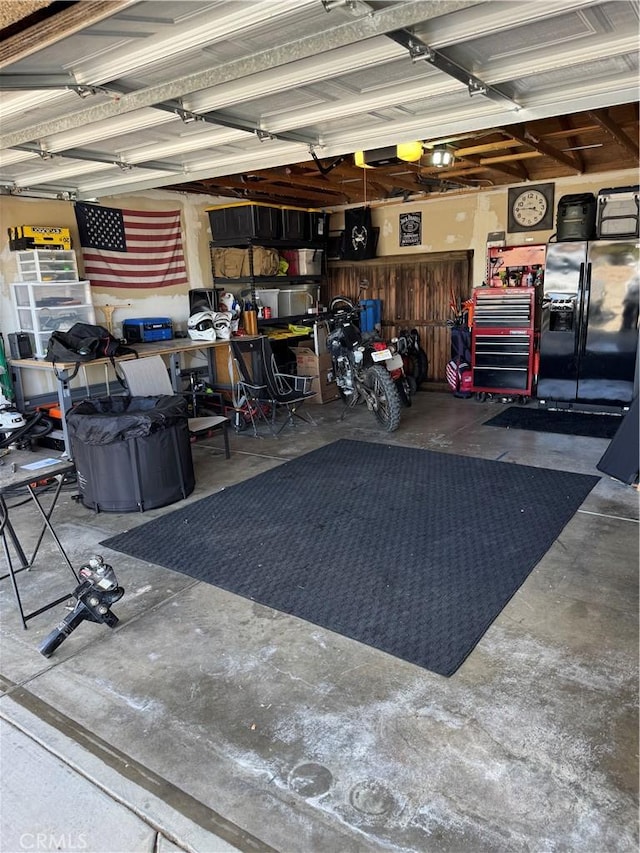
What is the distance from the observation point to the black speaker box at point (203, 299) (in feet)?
22.4

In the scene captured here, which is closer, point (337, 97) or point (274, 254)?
point (337, 97)

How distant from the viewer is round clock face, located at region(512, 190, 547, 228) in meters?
6.97

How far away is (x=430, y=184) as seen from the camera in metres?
7.14

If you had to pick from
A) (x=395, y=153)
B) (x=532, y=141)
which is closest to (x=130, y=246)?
(x=395, y=153)

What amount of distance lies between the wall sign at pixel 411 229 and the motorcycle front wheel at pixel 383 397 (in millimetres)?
2635

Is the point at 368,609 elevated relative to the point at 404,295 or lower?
lower

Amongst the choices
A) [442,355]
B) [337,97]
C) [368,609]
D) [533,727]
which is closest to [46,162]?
[337,97]

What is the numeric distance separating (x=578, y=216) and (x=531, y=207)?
923 millimetres

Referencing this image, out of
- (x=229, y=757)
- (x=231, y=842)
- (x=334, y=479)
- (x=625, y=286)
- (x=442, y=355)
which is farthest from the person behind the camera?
(x=442, y=355)

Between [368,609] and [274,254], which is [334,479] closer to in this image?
[368,609]

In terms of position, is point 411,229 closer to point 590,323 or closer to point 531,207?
point 531,207

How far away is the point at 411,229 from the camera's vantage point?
791cm

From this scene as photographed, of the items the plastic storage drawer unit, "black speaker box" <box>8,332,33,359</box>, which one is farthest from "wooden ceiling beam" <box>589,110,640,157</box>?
"black speaker box" <box>8,332,33,359</box>

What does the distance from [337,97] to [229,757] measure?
2927 mm
